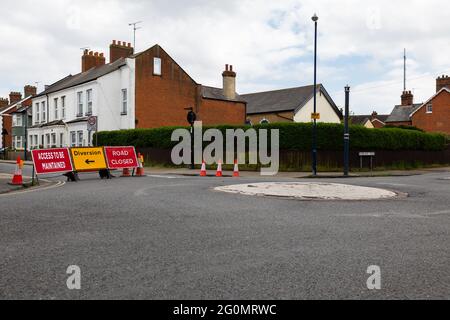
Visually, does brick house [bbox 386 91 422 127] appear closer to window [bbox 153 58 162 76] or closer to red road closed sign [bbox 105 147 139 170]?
window [bbox 153 58 162 76]

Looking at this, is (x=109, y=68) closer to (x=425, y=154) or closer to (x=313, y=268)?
(x=425, y=154)

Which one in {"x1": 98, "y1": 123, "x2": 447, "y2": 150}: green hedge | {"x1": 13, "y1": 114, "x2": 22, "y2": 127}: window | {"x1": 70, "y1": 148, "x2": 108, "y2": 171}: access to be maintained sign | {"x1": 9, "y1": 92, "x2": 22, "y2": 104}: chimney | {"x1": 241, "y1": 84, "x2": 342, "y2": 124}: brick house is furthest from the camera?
{"x1": 9, "y1": 92, "x2": 22, "y2": 104}: chimney

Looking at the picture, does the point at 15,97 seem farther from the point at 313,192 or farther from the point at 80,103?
the point at 313,192

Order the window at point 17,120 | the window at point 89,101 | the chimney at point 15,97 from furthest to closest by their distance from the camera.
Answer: the chimney at point 15,97 → the window at point 17,120 → the window at point 89,101

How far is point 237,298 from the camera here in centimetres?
348

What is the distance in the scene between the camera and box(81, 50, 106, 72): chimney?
42.5 metres

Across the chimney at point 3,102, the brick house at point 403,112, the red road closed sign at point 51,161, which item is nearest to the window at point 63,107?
the red road closed sign at point 51,161

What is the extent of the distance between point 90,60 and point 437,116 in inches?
1685

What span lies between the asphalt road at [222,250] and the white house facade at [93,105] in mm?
26519

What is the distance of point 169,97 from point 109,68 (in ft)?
19.1

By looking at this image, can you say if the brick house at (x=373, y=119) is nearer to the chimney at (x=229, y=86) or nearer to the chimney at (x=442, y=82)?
the chimney at (x=442, y=82)

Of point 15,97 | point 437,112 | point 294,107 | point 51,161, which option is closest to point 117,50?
point 294,107

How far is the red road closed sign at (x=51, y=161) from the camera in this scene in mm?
15125

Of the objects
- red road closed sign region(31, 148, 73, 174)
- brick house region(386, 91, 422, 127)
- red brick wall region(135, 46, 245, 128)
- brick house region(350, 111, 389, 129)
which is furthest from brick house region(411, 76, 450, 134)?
red road closed sign region(31, 148, 73, 174)
